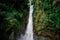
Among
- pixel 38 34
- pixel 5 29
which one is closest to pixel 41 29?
pixel 38 34

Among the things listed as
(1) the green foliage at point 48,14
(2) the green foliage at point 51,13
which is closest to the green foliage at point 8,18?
(1) the green foliage at point 48,14

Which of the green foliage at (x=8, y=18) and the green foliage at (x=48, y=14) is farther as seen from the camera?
the green foliage at (x=48, y=14)

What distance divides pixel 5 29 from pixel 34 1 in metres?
4.67

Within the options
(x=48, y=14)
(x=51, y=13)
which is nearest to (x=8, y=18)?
(x=48, y=14)

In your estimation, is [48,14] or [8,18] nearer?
[8,18]

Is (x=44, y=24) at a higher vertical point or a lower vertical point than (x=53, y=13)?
lower

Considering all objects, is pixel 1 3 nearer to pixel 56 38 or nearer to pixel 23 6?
pixel 23 6

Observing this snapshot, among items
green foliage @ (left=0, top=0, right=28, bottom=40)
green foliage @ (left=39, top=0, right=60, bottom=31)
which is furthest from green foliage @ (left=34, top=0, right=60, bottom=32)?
green foliage @ (left=0, top=0, right=28, bottom=40)

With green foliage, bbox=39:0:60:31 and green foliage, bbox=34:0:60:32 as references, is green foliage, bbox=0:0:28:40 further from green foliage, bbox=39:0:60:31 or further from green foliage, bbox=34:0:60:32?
green foliage, bbox=39:0:60:31

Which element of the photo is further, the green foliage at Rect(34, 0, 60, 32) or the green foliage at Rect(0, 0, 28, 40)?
the green foliage at Rect(34, 0, 60, 32)

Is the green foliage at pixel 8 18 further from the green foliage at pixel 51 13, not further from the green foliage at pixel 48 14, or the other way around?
the green foliage at pixel 51 13

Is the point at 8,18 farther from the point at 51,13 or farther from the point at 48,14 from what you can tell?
the point at 51,13

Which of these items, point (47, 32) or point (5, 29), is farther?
point (47, 32)

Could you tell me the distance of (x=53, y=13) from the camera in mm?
9656
